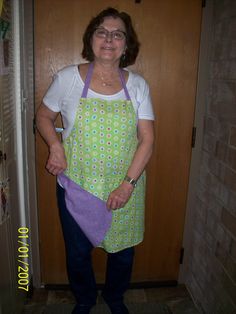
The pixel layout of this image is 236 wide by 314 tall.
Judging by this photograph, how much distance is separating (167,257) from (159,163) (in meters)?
0.68

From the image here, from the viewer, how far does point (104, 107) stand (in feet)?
4.46

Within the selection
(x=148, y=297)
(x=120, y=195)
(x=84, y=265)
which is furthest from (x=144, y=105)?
(x=148, y=297)

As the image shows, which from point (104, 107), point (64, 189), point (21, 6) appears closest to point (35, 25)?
point (21, 6)

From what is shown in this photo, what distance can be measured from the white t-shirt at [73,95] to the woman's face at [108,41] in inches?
5.5

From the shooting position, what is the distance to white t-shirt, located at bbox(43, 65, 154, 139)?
53.8 inches

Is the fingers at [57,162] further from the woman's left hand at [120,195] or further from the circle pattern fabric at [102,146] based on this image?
the woman's left hand at [120,195]

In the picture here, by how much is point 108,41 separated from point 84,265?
1116 mm

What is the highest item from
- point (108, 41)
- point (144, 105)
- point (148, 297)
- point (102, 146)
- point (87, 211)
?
point (108, 41)

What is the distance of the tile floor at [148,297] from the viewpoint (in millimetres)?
1860

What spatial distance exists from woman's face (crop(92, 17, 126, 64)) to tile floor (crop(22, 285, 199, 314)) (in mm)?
1474

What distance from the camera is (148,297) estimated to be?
1961 millimetres

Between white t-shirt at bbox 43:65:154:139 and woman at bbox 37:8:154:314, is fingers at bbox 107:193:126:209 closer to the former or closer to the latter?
woman at bbox 37:8:154:314

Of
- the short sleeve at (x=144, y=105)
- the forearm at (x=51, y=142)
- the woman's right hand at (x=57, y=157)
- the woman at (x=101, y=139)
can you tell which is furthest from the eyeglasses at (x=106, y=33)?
the woman's right hand at (x=57, y=157)

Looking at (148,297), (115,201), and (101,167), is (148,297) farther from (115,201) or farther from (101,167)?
(101,167)
